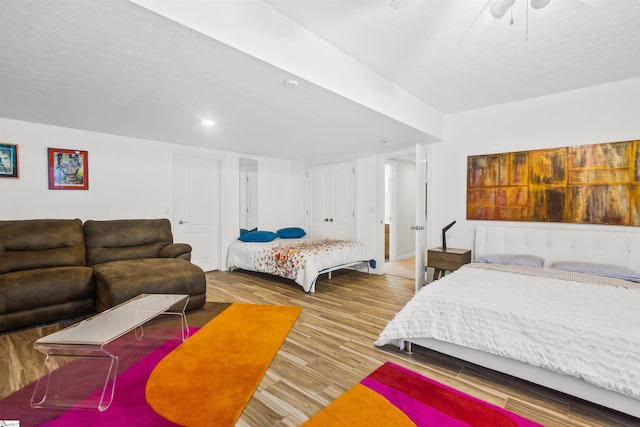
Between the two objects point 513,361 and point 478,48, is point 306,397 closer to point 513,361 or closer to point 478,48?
point 513,361

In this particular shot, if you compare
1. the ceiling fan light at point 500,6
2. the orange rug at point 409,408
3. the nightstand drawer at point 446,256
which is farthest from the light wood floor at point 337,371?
the ceiling fan light at point 500,6

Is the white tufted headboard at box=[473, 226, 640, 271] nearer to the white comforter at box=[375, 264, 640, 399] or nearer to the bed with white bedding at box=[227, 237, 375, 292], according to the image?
the white comforter at box=[375, 264, 640, 399]

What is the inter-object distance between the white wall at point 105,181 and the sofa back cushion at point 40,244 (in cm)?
31

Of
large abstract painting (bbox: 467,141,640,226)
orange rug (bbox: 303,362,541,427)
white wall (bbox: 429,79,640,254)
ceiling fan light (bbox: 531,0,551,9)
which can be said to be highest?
ceiling fan light (bbox: 531,0,551,9)

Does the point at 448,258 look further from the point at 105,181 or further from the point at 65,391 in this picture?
the point at 105,181

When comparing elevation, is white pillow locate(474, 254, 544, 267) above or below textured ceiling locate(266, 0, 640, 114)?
below

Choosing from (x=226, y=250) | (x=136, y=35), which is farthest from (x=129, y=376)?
(x=226, y=250)

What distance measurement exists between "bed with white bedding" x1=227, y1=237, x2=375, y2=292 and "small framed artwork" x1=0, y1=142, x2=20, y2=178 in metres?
2.98

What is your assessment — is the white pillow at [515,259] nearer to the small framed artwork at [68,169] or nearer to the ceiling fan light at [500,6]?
the ceiling fan light at [500,6]

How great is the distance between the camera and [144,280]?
10.3ft

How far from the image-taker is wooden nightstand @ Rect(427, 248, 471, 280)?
12.8 ft

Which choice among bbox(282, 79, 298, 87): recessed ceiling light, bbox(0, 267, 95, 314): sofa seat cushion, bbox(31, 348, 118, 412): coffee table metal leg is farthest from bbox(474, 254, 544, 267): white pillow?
bbox(0, 267, 95, 314): sofa seat cushion

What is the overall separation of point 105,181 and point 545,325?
16.7ft

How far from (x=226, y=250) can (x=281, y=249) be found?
139cm
